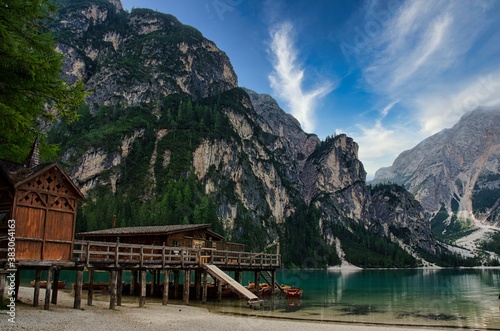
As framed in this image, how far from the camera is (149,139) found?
652 feet

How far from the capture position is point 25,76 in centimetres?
1784

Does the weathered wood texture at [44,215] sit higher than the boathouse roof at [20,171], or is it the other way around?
the boathouse roof at [20,171]

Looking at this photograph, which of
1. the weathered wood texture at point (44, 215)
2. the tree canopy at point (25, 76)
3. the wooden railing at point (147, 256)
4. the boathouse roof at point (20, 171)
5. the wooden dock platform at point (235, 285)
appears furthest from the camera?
the wooden dock platform at point (235, 285)

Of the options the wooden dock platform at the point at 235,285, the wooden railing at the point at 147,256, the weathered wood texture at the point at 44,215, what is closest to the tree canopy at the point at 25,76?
the weathered wood texture at the point at 44,215

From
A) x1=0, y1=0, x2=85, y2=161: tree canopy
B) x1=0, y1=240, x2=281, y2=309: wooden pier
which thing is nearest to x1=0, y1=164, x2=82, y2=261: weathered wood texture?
x1=0, y1=240, x2=281, y2=309: wooden pier

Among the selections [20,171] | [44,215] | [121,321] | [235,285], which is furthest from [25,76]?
[235,285]

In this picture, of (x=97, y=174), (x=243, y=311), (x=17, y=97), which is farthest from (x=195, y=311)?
(x=97, y=174)

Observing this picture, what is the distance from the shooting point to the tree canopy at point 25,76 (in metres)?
16.2

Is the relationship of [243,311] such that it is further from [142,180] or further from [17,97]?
[142,180]

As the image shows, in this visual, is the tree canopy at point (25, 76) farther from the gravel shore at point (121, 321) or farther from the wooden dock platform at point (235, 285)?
the wooden dock platform at point (235, 285)

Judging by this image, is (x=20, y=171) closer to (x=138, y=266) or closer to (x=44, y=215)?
(x=44, y=215)

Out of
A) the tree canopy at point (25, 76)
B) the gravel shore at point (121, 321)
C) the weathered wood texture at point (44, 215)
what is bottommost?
the gravel shore at point (121, 321)

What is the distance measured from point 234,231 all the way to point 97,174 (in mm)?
66364

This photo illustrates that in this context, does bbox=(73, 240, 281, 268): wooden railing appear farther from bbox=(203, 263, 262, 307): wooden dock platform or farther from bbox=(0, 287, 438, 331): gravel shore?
bbox=(0, 287, 438, 331): gravel shore
